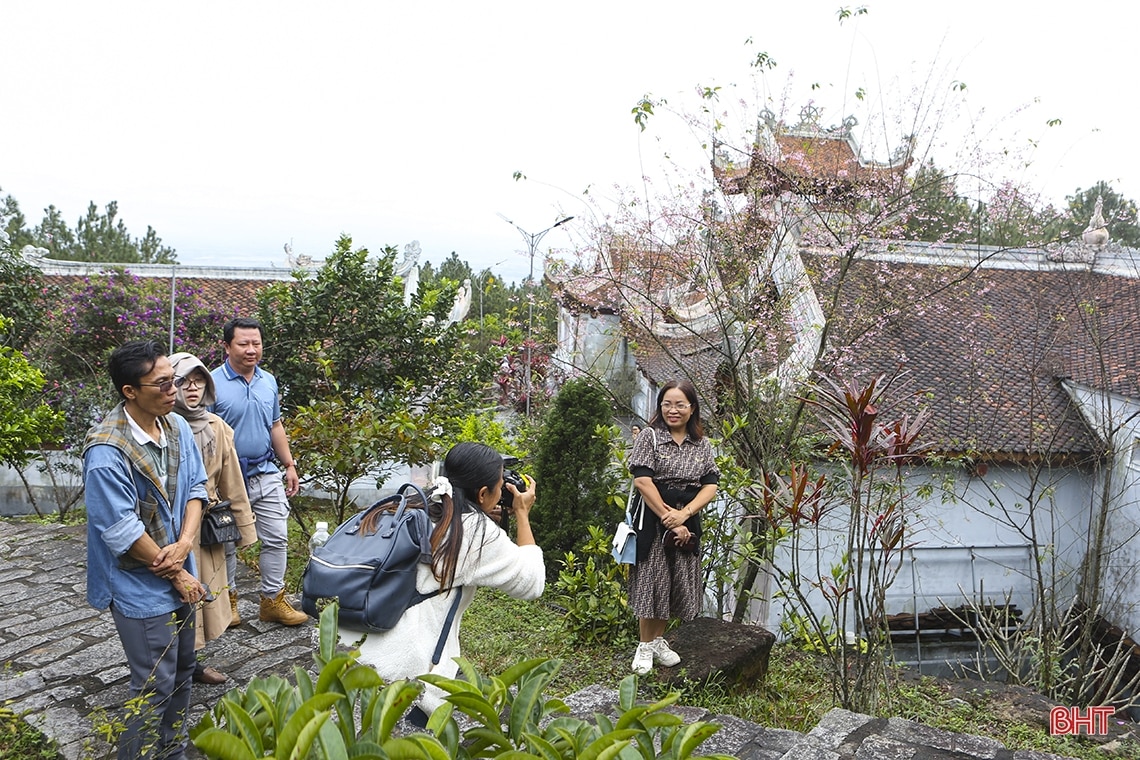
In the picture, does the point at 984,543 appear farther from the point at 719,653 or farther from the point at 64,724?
the point at 64,724

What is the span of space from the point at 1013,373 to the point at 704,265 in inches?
270

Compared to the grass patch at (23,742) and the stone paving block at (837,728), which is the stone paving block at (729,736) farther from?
the grass patch at (23,742)

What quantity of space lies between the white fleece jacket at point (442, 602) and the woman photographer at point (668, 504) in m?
1.41

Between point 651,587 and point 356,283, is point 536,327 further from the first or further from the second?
point 651,587

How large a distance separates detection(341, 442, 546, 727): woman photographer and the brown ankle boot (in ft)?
6.25

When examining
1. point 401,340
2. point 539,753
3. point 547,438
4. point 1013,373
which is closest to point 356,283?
point 401,340

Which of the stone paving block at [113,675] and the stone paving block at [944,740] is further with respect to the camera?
the stone paving block at [113,675]

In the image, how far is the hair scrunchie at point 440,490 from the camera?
2.77 meters

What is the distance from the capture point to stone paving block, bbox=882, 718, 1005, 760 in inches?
126

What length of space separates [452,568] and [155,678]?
1068 millimetres

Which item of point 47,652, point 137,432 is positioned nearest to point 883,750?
point 137,432

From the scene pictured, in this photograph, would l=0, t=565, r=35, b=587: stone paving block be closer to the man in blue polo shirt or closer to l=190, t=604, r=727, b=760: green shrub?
the man in blue polo shirt

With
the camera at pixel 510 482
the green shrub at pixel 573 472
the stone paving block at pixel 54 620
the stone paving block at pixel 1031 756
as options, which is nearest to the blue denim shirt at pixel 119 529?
the camera at pixel 510 482

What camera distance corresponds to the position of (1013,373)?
11688 mm
